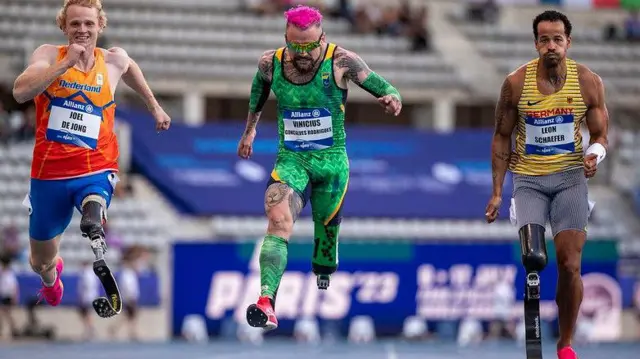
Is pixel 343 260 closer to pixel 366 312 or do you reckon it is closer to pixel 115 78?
pixel 366 312

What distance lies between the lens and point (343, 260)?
945 inches

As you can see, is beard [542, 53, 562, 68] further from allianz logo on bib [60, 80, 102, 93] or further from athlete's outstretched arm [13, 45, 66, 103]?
athlete's outstretched arm [13, 45, 66, 103]

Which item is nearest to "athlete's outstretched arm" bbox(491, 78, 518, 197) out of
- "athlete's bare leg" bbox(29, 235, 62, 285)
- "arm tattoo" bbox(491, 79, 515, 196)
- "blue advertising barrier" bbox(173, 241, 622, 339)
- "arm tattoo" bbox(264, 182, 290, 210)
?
"arm tattoo" bbox(491, 79, 515, 196)

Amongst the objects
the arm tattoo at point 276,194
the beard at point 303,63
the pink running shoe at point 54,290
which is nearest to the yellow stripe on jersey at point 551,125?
the beard at point 303,63

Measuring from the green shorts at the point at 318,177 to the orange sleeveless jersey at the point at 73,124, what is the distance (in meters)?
1.49

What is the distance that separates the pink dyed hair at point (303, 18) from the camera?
1098 centimetres

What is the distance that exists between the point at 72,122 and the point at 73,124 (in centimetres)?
2

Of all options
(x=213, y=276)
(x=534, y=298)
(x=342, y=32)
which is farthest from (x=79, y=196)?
(x=342, y=32)

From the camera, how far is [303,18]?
11.0 metres

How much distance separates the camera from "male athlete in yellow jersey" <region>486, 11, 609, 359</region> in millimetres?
10734

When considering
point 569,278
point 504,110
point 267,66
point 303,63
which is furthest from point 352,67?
point 569,278

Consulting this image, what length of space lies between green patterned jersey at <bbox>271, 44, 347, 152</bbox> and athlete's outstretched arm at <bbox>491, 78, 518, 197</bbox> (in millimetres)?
1312

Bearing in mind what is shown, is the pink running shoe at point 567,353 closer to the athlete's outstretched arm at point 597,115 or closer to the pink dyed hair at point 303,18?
the athlete's outstretched arm at point 597,115

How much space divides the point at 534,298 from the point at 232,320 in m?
13.8
